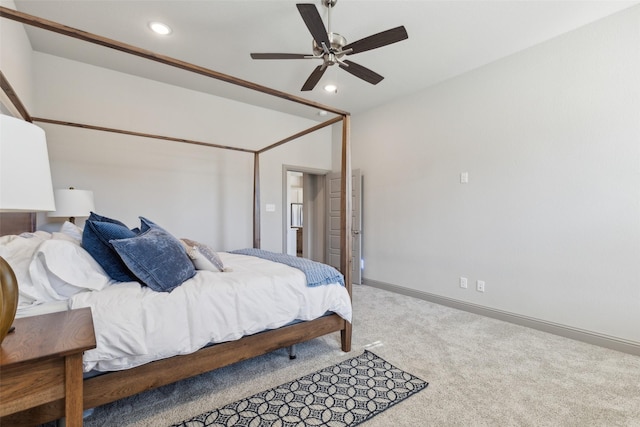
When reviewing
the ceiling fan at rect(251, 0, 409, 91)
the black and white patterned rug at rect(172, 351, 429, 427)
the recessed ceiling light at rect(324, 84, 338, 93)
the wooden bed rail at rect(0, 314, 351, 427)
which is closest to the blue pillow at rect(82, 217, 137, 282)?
the wooden bed rail at rect(0, 314, 351, 427)

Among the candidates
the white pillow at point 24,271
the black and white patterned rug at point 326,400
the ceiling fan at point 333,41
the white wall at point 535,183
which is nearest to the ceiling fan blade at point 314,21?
the ceiling fan at point 333,41

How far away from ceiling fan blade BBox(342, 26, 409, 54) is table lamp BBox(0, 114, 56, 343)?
6.42 ft

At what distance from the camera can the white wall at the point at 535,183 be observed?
8.23 feet

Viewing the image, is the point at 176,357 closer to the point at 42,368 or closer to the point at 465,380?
the point at 42,368

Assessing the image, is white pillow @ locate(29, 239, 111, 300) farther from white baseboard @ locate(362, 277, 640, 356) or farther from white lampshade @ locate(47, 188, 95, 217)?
white baseboard @ locate(362, 277, 640, 356)

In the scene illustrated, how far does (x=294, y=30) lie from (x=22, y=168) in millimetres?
2495

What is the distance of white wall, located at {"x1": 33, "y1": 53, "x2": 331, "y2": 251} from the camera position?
10.6ft

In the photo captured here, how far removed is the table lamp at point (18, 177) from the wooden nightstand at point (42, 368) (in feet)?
0.34

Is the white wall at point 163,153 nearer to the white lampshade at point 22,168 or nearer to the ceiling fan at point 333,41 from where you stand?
the ceiling fan at point 333,41

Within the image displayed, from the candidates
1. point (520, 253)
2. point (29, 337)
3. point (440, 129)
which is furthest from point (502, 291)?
point (29, 337)

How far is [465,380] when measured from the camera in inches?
77.9

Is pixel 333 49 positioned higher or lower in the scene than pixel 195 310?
higher

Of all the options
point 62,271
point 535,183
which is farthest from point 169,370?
point 535,183

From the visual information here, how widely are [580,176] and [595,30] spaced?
132 cm
